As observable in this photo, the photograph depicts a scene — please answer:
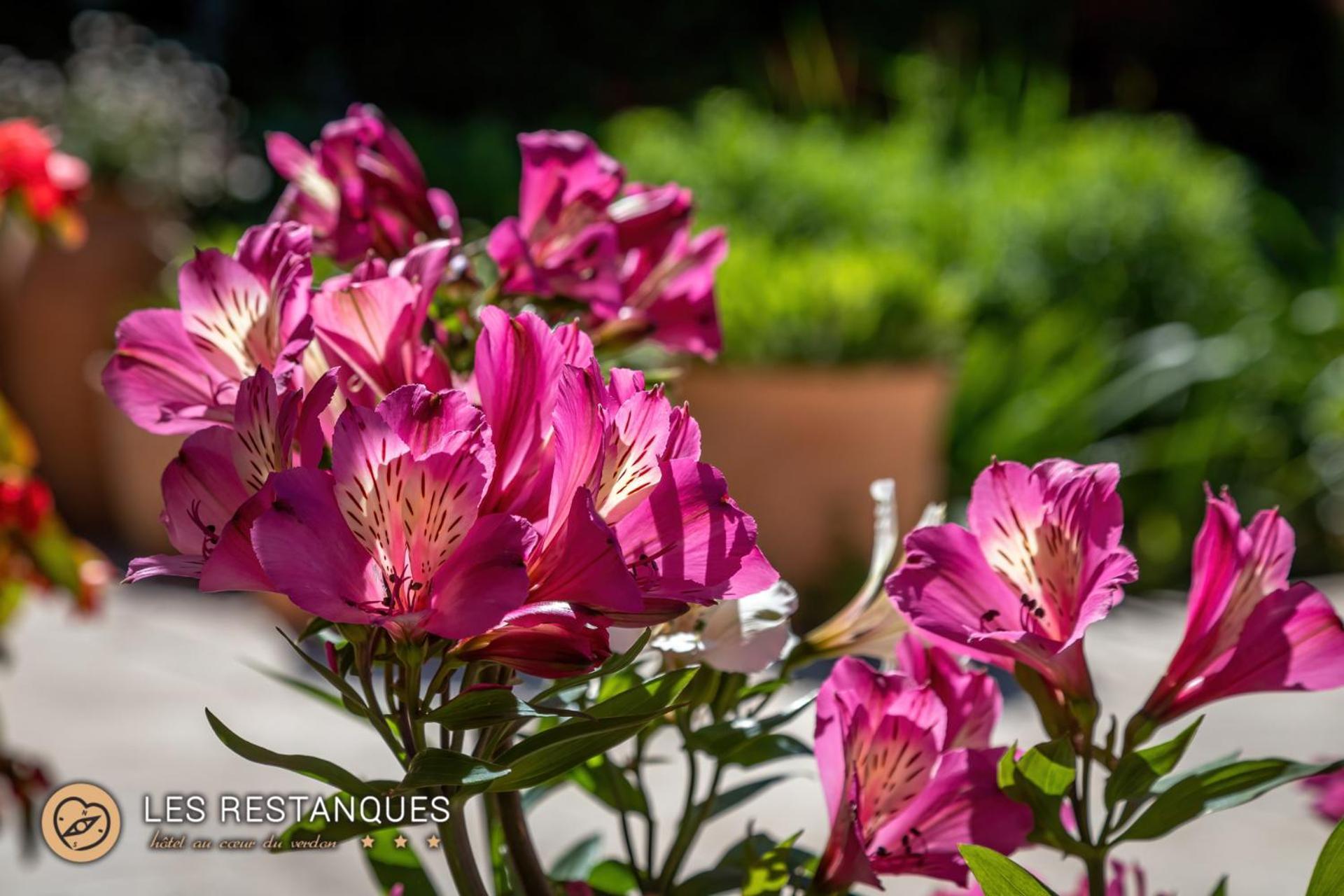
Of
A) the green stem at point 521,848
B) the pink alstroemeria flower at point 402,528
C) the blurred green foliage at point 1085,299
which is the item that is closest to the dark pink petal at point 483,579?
the pink alstroemeria flower at point 402,528

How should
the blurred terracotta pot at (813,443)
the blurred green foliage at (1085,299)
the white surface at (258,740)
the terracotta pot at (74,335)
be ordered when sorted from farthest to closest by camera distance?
the terracotta pot at (74,335) → the blurred green foliage at (1085,299) → the blurred terracotta pot at (813,443) → the white surface at (258,740)

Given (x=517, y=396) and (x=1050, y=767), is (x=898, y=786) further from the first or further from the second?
(x=517, y=396)

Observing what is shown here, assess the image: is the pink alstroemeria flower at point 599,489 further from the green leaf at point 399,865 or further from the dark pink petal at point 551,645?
the green leaf at point 399,865

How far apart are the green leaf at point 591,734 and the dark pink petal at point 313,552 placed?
68 mm

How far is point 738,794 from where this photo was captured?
2.07 ft

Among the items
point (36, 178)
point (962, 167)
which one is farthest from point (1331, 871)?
point (962, 167)

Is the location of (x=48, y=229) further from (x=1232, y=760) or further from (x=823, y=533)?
(x=823, y=533)

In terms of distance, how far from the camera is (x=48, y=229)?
1.48m

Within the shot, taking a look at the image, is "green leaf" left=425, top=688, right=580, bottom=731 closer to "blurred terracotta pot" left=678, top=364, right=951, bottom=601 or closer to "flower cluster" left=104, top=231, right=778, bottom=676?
"flower cluster" left=104, top=231, right=778, bottom=676

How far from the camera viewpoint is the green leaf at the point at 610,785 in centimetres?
57

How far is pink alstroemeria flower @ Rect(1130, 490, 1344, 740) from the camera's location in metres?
0.50

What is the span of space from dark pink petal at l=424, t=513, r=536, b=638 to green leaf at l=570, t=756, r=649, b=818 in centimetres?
17

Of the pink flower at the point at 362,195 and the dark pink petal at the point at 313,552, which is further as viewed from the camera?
the pink flower at the point at 362,195

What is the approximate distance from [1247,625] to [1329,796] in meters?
0.26
